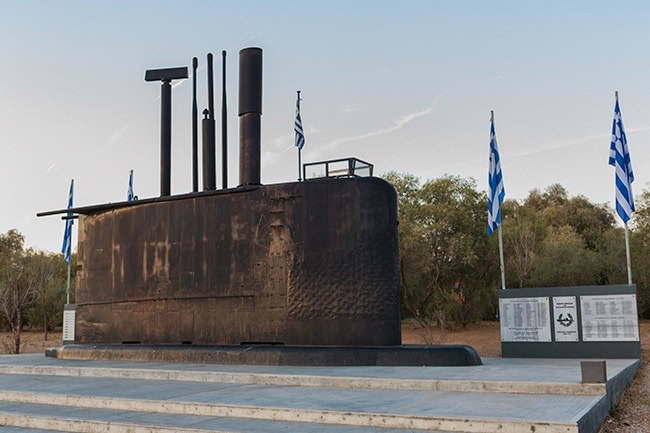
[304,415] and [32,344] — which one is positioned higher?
[304,415]

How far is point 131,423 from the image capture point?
6934mm

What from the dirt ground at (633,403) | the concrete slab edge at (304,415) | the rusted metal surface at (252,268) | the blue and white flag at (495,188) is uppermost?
the blue and white flag at (495,188)

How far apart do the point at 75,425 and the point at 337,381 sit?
3.45 m

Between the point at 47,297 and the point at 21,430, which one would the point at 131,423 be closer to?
the point at 21,430

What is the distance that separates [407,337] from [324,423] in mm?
23943

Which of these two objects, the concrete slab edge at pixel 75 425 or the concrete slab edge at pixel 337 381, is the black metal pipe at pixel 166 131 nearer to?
the concrete slab edge at pixel 337 381

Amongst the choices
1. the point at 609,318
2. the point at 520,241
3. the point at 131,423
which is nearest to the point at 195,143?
the point at 131,423

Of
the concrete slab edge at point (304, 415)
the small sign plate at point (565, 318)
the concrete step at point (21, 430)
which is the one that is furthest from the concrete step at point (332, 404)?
the small sign plate at point (565, 318)

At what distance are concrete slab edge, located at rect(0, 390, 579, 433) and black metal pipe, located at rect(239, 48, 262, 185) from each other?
4.93 metres

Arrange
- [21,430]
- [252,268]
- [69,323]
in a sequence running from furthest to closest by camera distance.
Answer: [69,323], [252,268], [21,430]

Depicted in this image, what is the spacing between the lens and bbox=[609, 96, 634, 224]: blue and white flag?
50.0 ft

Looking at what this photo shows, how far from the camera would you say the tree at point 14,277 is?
105 feet

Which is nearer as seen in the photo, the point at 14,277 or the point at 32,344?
the point at 32,344

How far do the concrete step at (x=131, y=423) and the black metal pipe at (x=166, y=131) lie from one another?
6273 millimetres
